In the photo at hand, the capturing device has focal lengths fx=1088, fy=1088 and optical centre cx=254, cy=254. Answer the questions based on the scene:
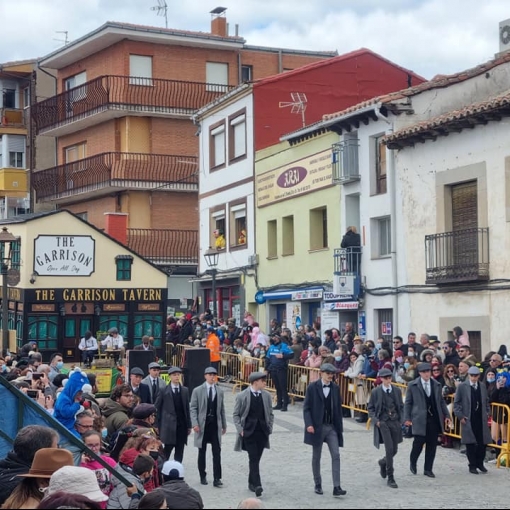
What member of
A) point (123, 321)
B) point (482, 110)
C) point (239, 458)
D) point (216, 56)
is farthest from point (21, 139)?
point (239, 458)

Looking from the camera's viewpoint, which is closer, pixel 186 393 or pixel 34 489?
pixel 34 489

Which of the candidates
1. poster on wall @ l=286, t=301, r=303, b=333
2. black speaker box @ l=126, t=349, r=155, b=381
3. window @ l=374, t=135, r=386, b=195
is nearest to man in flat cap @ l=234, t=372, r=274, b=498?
black speaker box @ l=126, t=349, r=155, b=381

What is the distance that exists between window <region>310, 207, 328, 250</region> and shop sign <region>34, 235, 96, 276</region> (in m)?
6.86

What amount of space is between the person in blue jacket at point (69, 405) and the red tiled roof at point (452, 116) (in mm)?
12333

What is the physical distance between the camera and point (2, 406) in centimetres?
1168

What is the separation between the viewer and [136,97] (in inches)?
1736

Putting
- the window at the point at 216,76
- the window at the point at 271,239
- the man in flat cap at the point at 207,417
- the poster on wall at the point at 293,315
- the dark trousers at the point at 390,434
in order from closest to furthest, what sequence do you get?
the man in flat cap at the point at 207,417
the dark trousers at the point at 390,434
the poster on wall at the point at 293,315
the window at the point at 271,239
the window at the point at 216,76

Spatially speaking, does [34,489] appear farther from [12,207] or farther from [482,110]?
[12,207]

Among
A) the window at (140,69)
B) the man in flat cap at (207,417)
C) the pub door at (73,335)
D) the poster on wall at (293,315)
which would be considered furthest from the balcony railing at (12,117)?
the man in flat cap at (207,417)

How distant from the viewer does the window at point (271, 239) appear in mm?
34406

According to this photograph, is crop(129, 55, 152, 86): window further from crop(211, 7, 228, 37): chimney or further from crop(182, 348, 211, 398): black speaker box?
crop(182, 348, 211, 398): black speaker box

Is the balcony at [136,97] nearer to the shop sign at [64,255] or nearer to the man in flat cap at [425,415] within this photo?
the shop sign at [64,255]

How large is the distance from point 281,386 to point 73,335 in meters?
11.1

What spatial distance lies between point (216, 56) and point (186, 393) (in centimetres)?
3209
